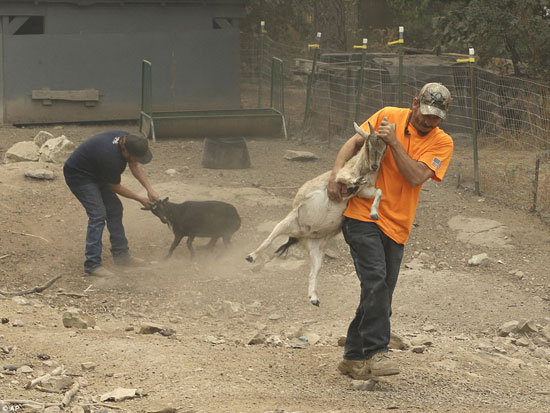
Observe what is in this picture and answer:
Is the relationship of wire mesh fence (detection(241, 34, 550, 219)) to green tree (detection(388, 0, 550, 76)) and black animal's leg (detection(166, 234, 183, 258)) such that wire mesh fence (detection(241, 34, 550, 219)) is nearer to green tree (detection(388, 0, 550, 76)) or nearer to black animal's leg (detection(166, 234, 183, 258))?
green tree (detection(388, 0, 550, 76))

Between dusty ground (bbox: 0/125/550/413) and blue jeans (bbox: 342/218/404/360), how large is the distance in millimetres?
385

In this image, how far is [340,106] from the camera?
1627 centimetres

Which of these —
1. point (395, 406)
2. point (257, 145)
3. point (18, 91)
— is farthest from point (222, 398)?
point (18, 91)

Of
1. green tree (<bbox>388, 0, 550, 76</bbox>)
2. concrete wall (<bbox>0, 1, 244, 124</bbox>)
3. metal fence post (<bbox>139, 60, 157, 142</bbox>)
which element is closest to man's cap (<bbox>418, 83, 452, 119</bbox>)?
metal fence post (<bbox>139, 60, 157, 142</bbox>)

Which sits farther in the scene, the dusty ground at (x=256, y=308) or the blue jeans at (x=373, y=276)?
the dusty ground at (x=256, y=308)

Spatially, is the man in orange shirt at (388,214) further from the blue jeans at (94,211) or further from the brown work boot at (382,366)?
the blue jeans at (94,211)

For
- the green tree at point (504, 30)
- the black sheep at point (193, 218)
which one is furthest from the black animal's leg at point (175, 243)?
the green tree at point (504, 30)

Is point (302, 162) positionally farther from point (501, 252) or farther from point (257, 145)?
point (501, 252)

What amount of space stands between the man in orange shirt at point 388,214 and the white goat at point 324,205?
84 millimetres

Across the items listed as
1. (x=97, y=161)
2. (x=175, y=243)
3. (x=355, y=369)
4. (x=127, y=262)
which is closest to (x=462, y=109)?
(x=175, y=243)

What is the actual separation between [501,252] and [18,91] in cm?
1105

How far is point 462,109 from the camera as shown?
1548cm

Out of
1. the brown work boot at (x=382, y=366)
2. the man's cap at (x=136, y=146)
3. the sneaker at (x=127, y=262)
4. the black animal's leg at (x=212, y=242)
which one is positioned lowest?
the sneaker at (x=127, y=262)

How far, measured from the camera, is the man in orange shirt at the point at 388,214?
5383mm
